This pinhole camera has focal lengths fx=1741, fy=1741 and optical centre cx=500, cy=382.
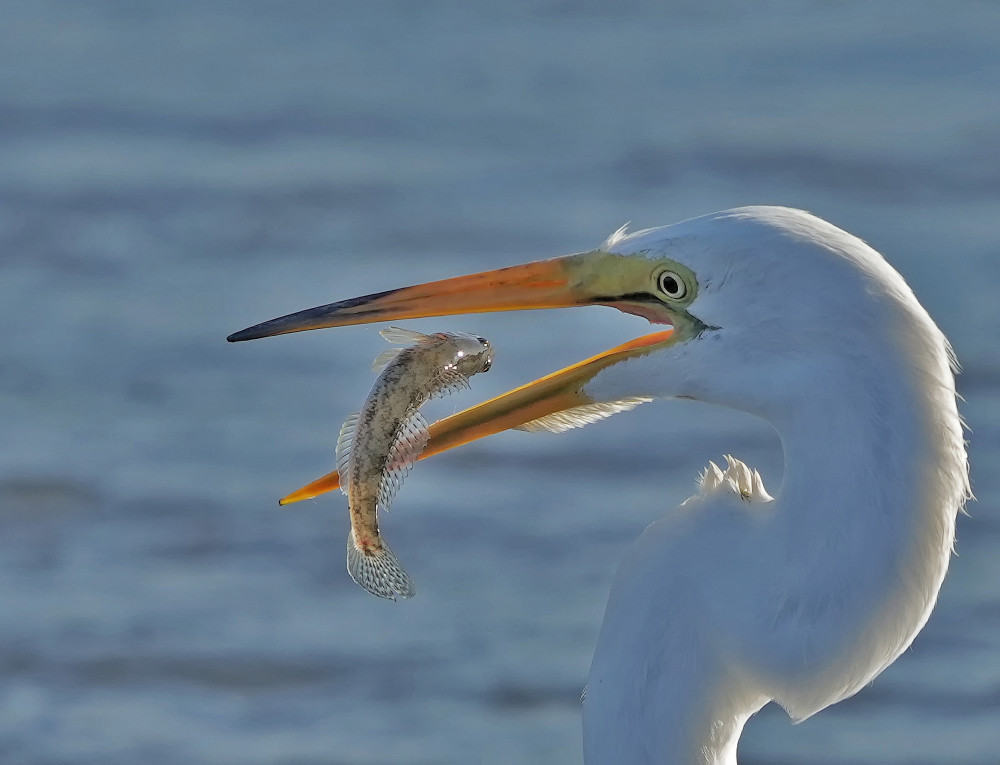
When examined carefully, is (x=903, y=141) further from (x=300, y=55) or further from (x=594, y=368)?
(x=594, y=368)

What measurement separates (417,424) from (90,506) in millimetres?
2898

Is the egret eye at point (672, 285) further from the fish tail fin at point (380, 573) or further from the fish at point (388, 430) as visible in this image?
the fish tail fin at point (380, 573)

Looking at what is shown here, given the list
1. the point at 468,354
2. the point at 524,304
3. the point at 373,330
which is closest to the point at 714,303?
the point at 524,304

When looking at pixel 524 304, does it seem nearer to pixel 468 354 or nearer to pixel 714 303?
pixel 468 354

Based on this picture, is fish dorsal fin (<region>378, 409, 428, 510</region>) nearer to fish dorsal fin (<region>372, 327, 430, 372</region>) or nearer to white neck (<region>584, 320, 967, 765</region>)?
fish dorsal fin (<region>372, 327, 430, 372</region>)

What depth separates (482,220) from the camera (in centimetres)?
726

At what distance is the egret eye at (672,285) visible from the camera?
113 inches

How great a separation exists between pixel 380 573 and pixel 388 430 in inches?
10.5

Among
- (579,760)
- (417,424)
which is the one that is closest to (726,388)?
(417,424)

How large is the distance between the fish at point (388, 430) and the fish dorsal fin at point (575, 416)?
16cm

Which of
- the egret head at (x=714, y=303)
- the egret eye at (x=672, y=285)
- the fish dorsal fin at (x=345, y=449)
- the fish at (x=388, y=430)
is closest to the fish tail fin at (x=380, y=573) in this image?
the fish at (x=388, y=430)

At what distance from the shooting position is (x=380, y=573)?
323 centimetres

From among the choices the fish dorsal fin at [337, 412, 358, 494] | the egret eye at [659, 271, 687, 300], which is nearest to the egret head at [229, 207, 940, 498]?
the egret eye at [659, 271, 687, 300]

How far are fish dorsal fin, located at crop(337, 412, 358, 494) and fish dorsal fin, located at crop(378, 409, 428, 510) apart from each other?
2.8 inches
